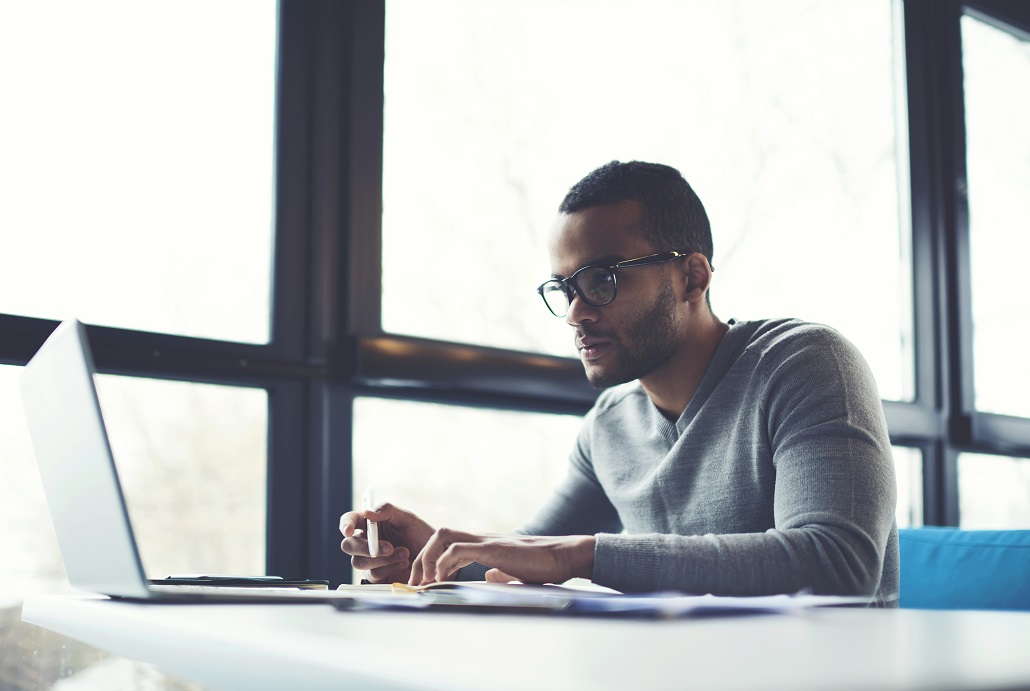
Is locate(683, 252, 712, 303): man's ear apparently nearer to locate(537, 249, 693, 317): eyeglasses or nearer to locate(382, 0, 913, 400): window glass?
locate(537, 249, 693, 317): eyeglasses

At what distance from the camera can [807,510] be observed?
124cm

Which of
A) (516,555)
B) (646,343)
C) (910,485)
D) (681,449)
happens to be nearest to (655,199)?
(646,343)

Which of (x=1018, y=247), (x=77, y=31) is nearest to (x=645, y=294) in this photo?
(x=77, y=31)

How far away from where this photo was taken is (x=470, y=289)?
7.18ft

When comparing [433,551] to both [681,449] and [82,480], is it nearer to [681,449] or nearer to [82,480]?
[82,480]

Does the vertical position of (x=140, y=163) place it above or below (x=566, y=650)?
above

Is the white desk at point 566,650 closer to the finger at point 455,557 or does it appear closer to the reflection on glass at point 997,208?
the finger at point 455,557

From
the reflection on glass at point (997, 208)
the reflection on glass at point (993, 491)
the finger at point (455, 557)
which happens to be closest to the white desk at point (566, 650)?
the finger at point (455, 557)

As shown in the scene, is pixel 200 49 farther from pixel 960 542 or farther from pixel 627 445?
pixel 960 542

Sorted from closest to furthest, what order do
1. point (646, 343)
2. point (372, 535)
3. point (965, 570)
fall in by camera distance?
point (372, 535) → point (965, 570) → point (646, 343)

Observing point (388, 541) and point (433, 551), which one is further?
point (388, 541)

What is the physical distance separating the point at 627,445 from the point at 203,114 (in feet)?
3.50

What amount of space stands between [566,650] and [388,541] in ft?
3.19

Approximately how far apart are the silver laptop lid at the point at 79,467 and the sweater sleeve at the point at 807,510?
51cm
